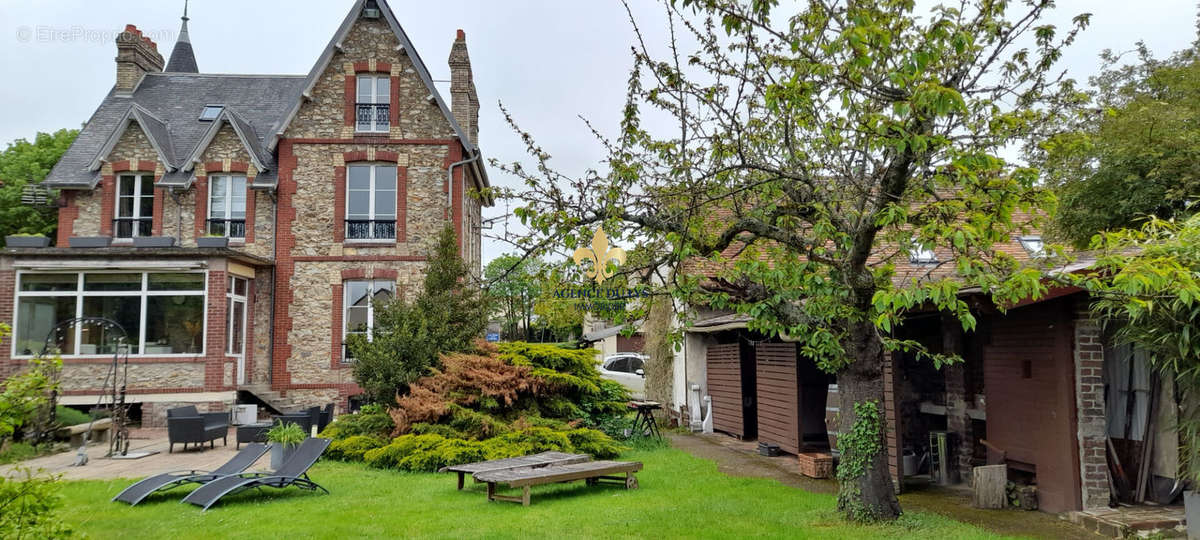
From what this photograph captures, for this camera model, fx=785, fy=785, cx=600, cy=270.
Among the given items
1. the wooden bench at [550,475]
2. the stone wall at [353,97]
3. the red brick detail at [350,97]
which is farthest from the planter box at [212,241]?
the wooden bench at [550,475]

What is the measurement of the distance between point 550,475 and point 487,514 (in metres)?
1.02

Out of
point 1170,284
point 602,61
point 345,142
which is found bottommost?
point 1170,284

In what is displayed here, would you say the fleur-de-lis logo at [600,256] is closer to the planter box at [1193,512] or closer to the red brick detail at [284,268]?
the planter box at [1193,512]

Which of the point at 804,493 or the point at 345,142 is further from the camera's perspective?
the point at 345,142

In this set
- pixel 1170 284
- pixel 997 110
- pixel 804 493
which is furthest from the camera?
pixel 804 493

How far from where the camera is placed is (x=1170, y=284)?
565cm

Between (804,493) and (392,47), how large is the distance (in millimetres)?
15531

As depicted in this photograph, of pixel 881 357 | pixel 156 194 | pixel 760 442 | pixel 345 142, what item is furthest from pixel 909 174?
pixel 156 194

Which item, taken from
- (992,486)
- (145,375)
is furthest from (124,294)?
(992,486)

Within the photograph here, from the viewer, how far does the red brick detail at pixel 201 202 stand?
64.5ft

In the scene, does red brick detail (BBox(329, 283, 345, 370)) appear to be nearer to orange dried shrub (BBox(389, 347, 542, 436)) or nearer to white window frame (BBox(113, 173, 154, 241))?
white window frame (BBox(113, 173, 154, 241))

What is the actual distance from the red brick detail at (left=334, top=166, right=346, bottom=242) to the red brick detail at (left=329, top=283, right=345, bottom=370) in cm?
107

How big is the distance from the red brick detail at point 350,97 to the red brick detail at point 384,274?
12.6 ft

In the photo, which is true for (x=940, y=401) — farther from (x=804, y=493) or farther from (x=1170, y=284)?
(x=1170, y=284)
